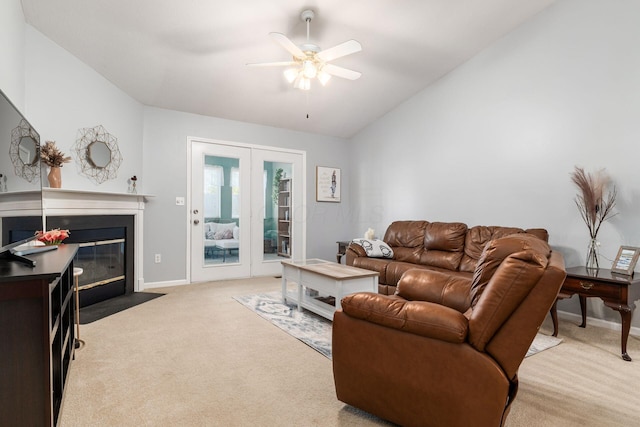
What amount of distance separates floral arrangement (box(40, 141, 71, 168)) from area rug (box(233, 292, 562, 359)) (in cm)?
226

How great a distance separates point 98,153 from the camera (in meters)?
3.90

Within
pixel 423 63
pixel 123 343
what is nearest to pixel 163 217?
pixel 123 343

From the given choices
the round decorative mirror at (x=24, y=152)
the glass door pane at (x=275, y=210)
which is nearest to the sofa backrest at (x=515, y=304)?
the round decorative mirror at (x=24, y=152)

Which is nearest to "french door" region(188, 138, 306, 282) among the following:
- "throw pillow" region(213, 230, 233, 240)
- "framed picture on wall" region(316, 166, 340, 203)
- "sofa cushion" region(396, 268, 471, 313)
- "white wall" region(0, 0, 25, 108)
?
"throw pillow" region(213, 230, 233, 240)

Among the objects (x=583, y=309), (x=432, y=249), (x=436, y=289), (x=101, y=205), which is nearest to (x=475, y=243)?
(x=432, y=249)

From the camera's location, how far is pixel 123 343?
106 inches

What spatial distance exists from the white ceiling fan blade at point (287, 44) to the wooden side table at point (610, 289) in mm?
2852

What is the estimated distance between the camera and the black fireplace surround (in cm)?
359

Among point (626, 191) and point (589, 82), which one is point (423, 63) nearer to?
point (589, 82)

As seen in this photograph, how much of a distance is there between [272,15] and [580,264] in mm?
3756

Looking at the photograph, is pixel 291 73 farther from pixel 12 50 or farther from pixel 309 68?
pixel 12 50

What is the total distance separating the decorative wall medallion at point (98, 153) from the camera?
374cm

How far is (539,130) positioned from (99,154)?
189 inches

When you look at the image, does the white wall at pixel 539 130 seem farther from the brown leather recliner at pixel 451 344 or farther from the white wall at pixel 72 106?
the white wall at pixel 72 106
